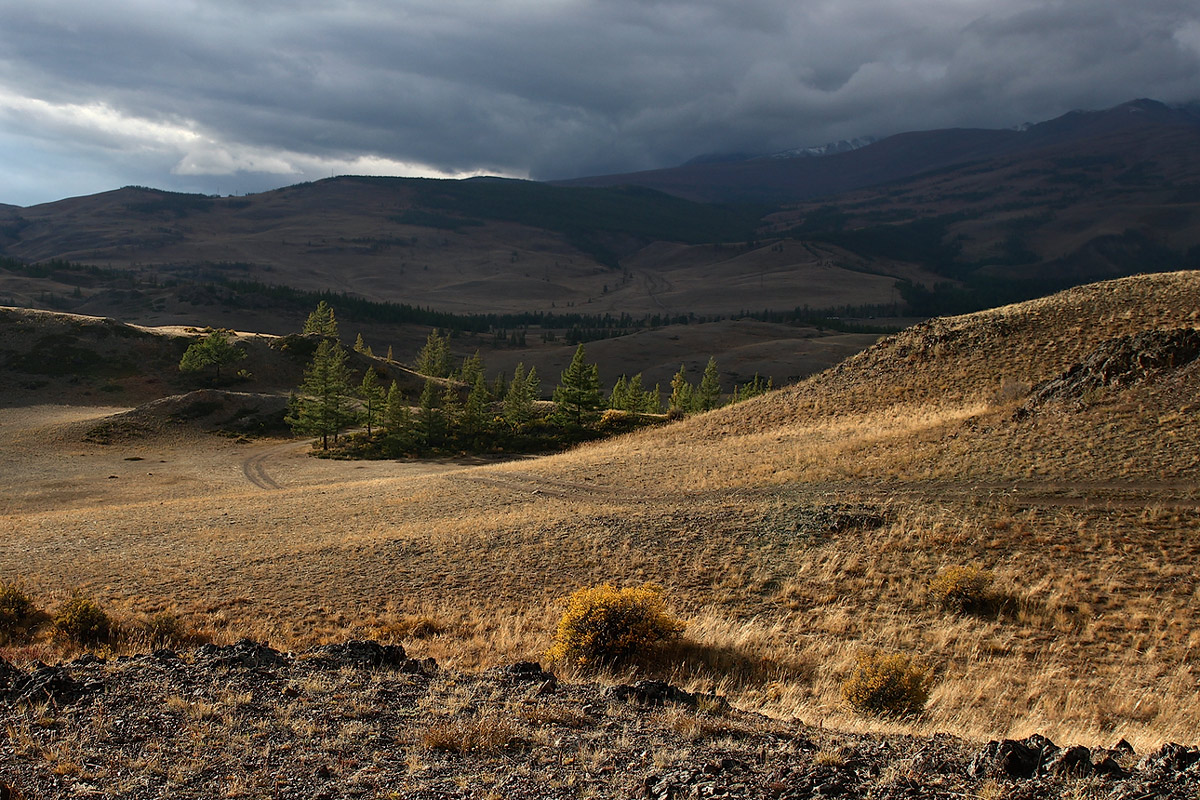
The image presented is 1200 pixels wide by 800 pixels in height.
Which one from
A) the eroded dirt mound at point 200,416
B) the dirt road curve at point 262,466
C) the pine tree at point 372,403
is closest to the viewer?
the dirt road curve at point 262,466

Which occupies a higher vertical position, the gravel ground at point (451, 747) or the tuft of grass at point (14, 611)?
the gravel ground at point (451, 747)

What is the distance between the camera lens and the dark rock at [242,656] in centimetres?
1019

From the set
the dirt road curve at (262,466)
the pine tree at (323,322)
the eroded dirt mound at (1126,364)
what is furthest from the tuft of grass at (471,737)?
the pine tree at (323,322)

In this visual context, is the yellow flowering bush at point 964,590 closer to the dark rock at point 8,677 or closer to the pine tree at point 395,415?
the dark rock at point 8,677

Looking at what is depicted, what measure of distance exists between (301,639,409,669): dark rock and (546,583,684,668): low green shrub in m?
2.74

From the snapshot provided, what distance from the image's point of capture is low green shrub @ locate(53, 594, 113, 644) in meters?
13.1

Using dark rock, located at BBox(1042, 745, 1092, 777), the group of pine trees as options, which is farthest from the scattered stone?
the group of pine trees

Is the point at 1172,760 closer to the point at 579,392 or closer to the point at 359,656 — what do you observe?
the point at 359,656

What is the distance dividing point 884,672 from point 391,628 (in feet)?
30.8

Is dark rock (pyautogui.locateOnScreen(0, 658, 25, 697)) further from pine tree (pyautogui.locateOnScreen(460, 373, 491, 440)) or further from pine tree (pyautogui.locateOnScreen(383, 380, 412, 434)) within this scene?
pine tree (pyautogui.locateOnScreen(383, 380, 412, 434))

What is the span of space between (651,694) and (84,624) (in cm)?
1138

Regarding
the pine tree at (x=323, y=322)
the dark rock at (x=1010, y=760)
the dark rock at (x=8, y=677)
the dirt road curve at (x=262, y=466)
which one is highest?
the pine tree at (x=323, y=322)

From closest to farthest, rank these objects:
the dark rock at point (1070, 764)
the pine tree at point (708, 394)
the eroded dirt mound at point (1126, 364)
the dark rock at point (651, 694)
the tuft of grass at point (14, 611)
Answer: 1. the dark rock at point (1070, 764)
2. the dark rock at point (651, 694)
3. the tuft of grass at point (14, 611)
4. the eroded dirt mound at point (1126, 364)
5. the pine tree at point (708, 394)

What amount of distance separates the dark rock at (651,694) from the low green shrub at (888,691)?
259 centimetres
